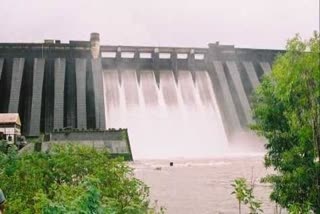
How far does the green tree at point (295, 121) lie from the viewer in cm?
761

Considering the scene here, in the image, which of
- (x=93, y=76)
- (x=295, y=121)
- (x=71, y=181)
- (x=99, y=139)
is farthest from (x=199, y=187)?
(x=93, y=76)

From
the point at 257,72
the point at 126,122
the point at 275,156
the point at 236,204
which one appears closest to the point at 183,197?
the point at 236,204

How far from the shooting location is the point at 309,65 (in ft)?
24.0

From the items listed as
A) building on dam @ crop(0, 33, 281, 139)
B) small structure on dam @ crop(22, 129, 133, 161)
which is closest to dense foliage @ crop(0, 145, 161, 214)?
small structure on dam @ crop(22, 129, 133, 161)

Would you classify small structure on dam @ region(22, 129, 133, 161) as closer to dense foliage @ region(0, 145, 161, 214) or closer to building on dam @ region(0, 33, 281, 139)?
building on dam @ region(0, 33, 281, 139)

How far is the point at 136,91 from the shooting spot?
149 ft

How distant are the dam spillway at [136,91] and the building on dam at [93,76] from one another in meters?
0.08

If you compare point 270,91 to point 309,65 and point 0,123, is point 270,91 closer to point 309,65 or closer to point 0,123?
point 309,65

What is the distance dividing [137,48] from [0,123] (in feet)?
51.7

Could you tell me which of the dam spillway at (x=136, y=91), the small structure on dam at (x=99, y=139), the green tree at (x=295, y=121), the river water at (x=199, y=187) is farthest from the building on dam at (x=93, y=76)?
the green tree at (x=295, y=121)

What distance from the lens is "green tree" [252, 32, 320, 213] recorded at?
25.0ft

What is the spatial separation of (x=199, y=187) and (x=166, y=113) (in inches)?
987

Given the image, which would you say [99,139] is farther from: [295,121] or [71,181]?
[295,121]

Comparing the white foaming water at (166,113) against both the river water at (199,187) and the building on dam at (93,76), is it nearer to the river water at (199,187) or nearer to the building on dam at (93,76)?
the building on dam at (93,76)
